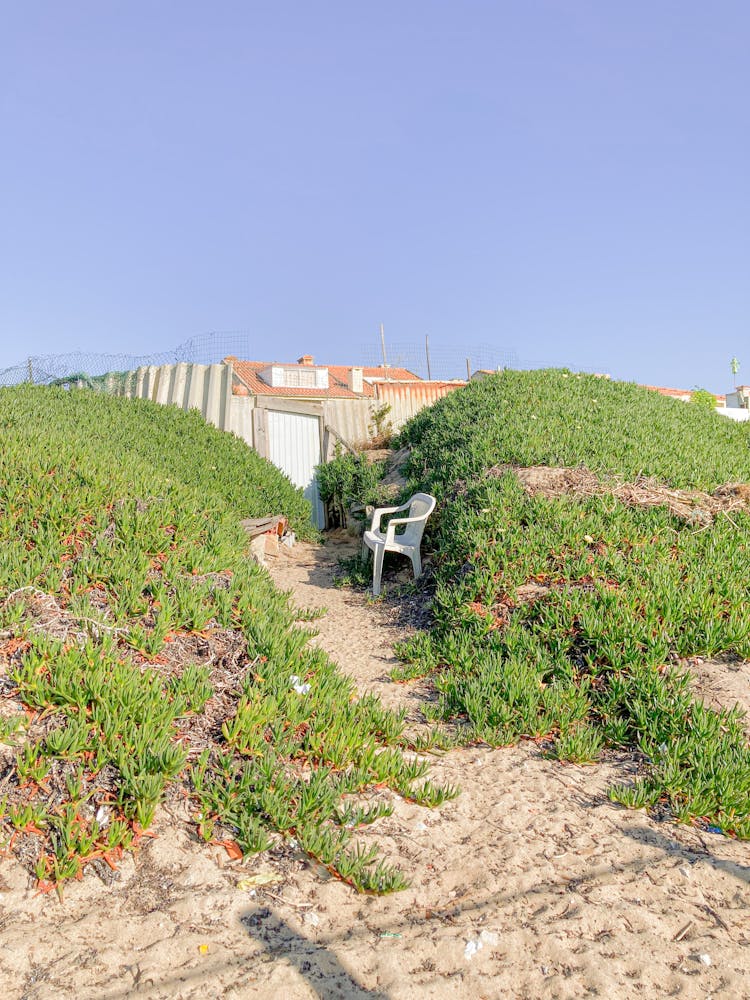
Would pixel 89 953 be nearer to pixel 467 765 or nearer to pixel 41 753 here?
pixel 41 753

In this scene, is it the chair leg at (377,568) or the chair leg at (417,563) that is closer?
the chair leg at (417,563)

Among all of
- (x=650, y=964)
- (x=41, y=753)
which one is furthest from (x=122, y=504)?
(x=650, y=964)

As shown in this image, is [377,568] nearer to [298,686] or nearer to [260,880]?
[298,686]

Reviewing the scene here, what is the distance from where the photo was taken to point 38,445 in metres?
5.32

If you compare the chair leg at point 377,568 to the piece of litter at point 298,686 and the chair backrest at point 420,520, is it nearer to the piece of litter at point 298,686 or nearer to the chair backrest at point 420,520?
the chair backrest at point 420,520

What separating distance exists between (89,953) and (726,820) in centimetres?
252

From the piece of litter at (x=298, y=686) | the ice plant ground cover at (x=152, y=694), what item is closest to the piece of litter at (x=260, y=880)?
the ice plant ground cover at (x=152, y=694)

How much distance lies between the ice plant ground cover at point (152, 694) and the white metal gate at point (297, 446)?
5636mm

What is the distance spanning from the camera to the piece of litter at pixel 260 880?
8.39 feet

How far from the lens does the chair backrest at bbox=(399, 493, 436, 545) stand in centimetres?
679

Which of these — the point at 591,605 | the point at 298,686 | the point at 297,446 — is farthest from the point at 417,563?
the point at 297,446

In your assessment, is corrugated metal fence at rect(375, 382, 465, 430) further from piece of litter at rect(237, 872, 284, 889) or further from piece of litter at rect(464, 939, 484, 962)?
piece of litter at rect(464, 939, 484, 962)

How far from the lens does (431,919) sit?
2463 mm

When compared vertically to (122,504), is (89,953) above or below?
below
